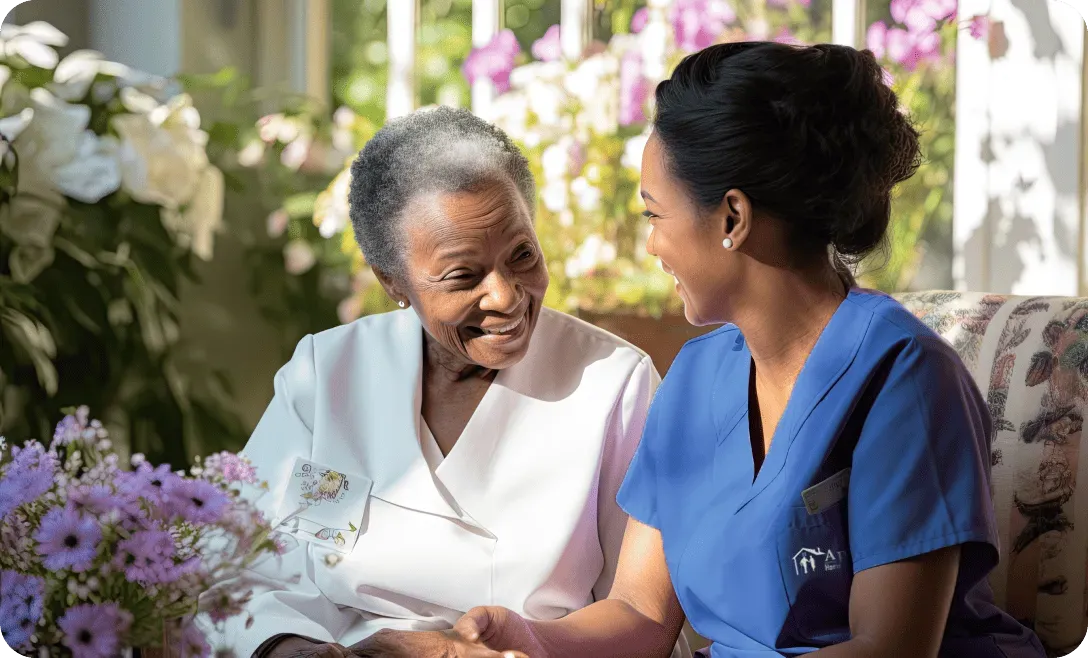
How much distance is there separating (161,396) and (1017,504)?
2280 mm

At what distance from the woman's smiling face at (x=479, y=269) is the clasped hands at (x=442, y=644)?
1.57 ft

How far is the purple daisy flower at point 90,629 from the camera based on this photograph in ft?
3.90

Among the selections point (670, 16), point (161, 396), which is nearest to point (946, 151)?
point (670, 16)

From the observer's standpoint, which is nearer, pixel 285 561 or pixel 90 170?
pixel 285 561

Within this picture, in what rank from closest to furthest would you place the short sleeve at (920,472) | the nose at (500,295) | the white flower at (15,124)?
the short sleeve at (920,472) → the nose at (500,295) → the white flower at (15,124)

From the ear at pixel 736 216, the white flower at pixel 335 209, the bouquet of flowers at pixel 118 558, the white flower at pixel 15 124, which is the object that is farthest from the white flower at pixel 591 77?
the bouquet of flowers at pixel 118 558

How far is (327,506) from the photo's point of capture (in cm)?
184

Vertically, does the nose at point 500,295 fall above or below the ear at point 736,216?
below

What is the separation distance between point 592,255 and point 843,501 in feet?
5.19

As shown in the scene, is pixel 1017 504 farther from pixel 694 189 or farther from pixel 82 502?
pixel 82 502

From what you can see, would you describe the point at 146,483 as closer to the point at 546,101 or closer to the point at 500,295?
the point at 500,295

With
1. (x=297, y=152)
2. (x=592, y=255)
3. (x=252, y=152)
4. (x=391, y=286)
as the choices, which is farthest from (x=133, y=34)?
(x=391, y=286)

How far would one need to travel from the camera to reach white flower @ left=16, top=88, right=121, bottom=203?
2387mm

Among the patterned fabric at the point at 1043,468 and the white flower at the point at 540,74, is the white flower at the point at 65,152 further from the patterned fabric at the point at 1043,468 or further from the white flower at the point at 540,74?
the patterned fabric at the point at 1043,468
